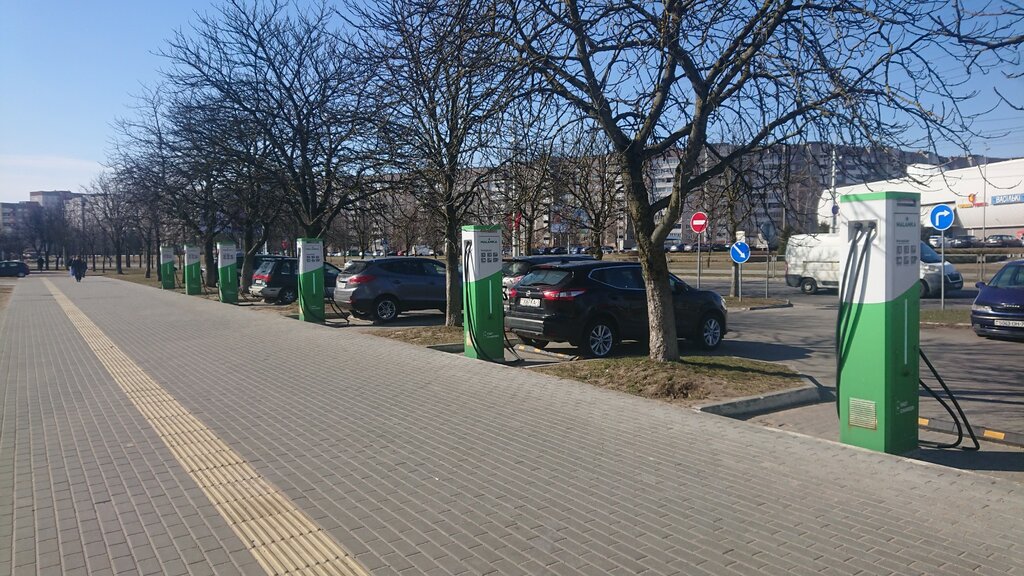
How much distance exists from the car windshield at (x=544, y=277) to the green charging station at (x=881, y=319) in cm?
600

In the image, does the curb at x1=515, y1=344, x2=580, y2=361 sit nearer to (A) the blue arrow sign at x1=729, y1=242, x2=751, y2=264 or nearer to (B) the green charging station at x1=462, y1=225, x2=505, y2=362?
(B) the green charging station at x1=462, y1=225, x2=505, y2=362

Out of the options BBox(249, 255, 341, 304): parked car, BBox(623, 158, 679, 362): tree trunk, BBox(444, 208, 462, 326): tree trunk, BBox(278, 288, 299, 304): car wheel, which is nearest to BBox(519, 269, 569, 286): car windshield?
BBox(623, 158, 679, 362): tree trunk

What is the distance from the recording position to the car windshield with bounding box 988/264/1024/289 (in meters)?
14.2

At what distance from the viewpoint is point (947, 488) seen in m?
5.33

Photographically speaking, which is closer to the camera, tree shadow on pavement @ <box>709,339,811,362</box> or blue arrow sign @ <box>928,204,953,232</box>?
tree shadow on pavement @ <box>709,339,811,362</box>

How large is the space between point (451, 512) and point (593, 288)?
293 inches

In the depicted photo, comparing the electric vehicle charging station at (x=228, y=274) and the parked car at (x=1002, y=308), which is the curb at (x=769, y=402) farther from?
the electric vehicle charging station at (x=228, y=274)

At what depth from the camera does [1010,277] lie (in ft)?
47.2

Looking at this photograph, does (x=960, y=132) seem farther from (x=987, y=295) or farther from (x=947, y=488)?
(x=987, y=295)

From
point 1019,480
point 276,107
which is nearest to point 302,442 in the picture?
point 1019,480

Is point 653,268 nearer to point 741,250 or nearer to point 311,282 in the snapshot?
point 311,282

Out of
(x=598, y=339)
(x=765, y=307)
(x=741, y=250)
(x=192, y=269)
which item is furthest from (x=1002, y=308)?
(x=192, y=269)

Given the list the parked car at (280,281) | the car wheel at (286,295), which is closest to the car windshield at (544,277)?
the parked car at (280,281)

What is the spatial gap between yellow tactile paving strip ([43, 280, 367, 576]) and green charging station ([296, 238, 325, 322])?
9.76 m
